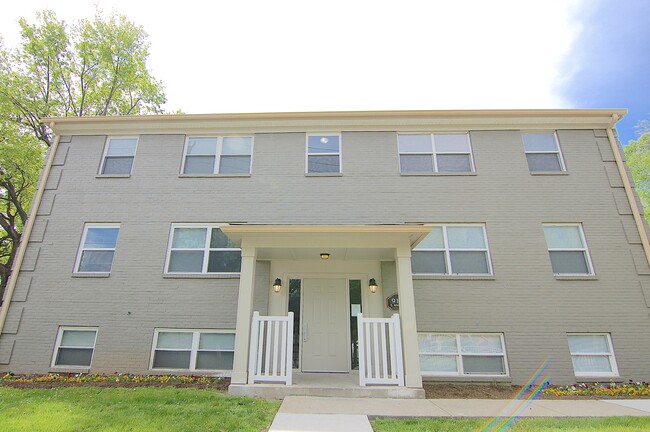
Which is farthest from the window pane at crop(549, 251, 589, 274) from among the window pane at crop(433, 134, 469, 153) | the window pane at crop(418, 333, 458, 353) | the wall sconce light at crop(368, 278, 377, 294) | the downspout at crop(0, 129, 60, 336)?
the downspout at crop(0, 129, 60, 336)

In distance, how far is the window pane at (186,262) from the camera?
8617 mm

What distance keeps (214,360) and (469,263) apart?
6946mm

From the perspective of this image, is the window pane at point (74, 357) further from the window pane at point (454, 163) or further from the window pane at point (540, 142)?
the window pane at point (540, 142)

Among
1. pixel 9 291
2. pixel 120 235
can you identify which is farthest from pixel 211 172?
pixel 9 291

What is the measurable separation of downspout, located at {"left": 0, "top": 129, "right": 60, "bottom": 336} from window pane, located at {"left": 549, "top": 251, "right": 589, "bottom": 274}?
552 inches

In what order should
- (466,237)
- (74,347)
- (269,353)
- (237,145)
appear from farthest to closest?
(237,145) < (466,237) < (74,347) < (269,353)

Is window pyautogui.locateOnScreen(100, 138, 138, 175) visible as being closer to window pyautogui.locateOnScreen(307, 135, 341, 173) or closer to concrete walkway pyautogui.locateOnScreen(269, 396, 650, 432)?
window pyautogui.locateOnScreen(307, 135, 341, 173)

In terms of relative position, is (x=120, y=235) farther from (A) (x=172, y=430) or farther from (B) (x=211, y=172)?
(A) (x=172, y=430)

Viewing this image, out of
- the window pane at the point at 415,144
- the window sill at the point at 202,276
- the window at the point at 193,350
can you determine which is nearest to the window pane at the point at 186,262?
the window sill at the point at 202,276

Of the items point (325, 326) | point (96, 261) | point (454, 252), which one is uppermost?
point (454, 252)

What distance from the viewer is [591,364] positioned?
753cm

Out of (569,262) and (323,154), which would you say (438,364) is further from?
(323,154)

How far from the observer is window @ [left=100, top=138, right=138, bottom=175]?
9.69 m

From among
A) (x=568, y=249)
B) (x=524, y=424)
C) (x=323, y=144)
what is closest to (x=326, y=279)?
(x=323, y=144)
